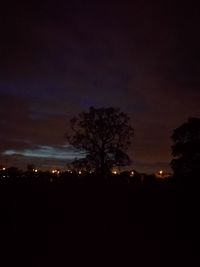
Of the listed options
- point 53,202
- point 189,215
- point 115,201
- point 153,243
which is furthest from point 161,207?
point 153,243

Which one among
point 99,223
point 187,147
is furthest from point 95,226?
point 187,147

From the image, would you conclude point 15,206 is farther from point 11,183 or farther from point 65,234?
point 11,183

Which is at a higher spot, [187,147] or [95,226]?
[187,147]

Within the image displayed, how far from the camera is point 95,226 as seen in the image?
14336 mm

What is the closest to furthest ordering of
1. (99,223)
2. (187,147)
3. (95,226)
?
(95,226)
(99,223)
(187,147)

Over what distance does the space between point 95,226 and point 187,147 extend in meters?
22.0

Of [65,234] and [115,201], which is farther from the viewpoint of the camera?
[115,201]

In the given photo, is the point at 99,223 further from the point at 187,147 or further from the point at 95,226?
the point at 187,147

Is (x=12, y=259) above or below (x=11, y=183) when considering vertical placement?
below

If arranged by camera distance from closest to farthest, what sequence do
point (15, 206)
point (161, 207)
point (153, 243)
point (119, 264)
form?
point (119, 264) < point (153, 243) < point (15, 206) < point (161, 207)

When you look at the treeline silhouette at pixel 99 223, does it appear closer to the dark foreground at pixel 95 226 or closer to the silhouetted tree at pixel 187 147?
the dark foreground at pixel 95 226

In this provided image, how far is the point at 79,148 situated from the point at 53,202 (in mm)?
22365

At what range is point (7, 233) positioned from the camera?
12.3 metres

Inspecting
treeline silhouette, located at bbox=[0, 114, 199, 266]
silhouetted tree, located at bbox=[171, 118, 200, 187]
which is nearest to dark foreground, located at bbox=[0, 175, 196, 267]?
treeline silhouette, located at bbox=[0, 114, 199, 266]
